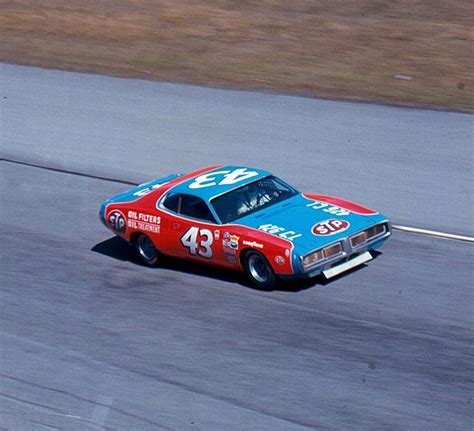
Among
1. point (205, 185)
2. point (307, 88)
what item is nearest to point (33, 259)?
point (205, 185)

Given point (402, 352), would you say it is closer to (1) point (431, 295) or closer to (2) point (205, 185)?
(1) point (431, 295)

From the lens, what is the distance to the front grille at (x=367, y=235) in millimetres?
10623

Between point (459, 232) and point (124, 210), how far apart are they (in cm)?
420

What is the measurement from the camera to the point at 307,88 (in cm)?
1872

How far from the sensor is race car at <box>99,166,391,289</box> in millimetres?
10344

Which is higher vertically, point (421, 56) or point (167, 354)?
point (421, 56)

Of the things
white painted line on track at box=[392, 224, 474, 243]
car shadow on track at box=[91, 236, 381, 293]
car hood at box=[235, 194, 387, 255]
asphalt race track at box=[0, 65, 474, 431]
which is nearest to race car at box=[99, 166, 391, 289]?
car hood at box=[235, 194, 387, 255]

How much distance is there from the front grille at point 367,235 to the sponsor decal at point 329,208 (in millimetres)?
361

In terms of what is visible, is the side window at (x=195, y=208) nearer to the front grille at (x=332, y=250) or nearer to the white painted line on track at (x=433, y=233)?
the front grille at (x=332, y=250)

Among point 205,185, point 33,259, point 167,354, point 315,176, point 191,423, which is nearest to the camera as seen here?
point 191,423

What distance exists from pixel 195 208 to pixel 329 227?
1644 millimetres

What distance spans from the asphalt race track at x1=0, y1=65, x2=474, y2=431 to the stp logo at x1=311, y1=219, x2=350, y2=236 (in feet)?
2.10

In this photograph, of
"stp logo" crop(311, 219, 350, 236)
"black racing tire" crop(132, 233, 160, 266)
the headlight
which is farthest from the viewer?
"black racing tire" crop(132, 233, 160, 266)

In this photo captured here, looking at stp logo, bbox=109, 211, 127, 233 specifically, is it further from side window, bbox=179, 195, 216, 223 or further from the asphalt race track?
side window, bbox=179, 195, 216, 223
